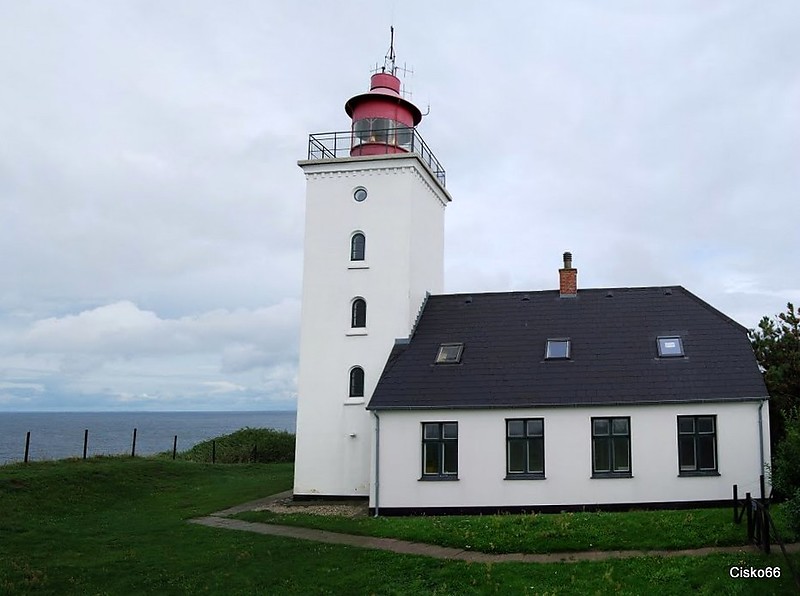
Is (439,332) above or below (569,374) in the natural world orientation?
above

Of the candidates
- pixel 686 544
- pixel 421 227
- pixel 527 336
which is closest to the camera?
pixel 686 544

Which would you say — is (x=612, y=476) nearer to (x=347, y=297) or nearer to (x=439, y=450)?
(x=439, y=450)

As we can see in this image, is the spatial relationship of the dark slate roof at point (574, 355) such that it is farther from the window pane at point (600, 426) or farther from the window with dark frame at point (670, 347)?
the window pane at point (600, 426)

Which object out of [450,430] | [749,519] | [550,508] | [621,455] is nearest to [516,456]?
[550,508]

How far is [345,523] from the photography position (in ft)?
55.0

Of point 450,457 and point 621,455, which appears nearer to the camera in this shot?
point 621,455

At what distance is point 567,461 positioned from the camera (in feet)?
58.7

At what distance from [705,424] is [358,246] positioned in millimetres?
10539

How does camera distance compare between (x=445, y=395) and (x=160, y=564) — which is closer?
(x=160, y=564)

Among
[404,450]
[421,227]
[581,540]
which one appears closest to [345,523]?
[404,450]

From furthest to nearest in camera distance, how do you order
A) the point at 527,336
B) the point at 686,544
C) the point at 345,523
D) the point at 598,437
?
the point at 527,336 < the point at 598,437 < the point at 345,523 < the point at 686,544

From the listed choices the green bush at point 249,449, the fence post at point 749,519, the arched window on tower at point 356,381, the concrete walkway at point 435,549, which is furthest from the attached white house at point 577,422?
the green bush at point 249,449

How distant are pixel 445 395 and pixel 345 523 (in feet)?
13.3

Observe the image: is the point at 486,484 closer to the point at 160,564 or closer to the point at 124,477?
the point at 160,564
